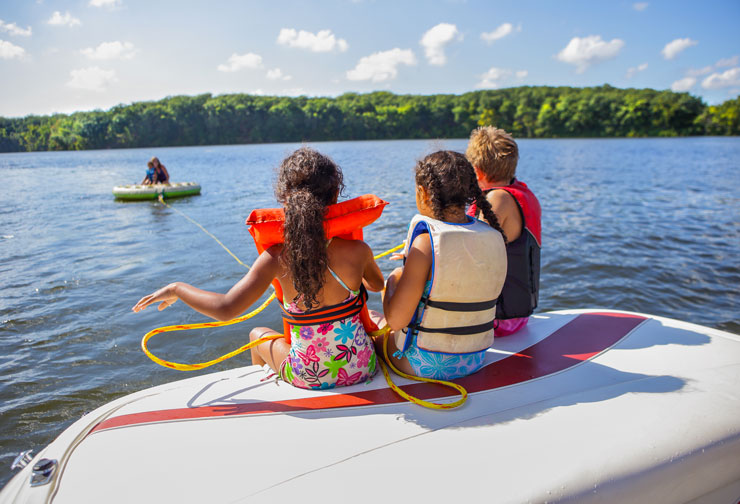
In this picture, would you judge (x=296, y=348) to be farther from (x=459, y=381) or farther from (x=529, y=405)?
(x=529, y=405)

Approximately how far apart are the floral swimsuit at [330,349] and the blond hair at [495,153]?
1.33 m

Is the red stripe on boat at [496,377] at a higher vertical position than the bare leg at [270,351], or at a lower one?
lower

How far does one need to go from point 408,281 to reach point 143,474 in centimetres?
139

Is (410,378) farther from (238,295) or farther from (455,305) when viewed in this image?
(238,295)

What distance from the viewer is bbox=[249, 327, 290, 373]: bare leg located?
8.73 ft

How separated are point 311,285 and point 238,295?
0.34 m

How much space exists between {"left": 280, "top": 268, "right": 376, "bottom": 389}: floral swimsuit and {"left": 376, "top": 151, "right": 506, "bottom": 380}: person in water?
21 cm

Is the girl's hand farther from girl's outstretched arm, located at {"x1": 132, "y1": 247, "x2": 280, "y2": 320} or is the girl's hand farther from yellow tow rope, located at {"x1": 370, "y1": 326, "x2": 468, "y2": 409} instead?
yellow tow rope, located at {"x1": 370, "y1": 326, "x2": 468, "y2": 409}

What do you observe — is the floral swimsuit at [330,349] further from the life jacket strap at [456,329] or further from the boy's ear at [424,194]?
the boy's ear at [424,194]

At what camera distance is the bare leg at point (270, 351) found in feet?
8.73

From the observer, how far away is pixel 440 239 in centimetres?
218

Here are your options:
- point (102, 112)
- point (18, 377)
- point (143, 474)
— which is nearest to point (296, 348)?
point (143, 474)

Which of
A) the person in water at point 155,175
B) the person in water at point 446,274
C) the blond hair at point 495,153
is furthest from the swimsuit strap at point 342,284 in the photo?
the person in water at point 155,175

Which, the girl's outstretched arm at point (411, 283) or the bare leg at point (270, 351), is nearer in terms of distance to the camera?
the girl's outstretched arm at point (411, 283)
